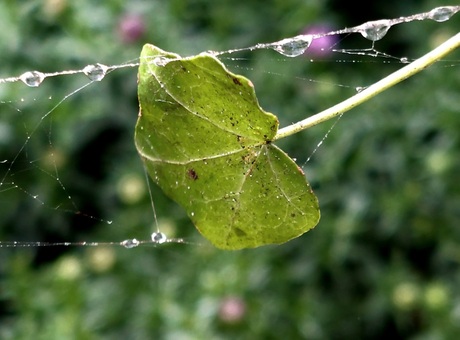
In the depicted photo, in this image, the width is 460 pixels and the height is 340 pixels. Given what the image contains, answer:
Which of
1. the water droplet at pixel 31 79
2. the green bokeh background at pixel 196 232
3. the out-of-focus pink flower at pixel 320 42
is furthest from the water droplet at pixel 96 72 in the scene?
the out-of-focus pink flower at pixel 320 42

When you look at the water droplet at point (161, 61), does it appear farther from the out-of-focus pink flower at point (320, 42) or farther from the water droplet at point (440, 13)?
the out-of-focus pink flower at point (320, 42)

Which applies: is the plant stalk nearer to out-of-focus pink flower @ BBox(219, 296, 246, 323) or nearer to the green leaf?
the green leaf

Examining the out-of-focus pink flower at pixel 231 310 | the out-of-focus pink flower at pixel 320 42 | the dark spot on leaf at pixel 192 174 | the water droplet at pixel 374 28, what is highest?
the dark spot on leaf at pixel 192 174

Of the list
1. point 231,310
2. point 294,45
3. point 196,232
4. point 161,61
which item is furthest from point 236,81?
point 196,232

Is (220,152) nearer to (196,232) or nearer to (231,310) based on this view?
(231,310)

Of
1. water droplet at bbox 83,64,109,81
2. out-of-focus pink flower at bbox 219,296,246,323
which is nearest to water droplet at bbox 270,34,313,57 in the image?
water droplet at bbox 83,64,109,81

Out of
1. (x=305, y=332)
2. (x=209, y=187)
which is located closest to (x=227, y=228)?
(x=209, y=187)
